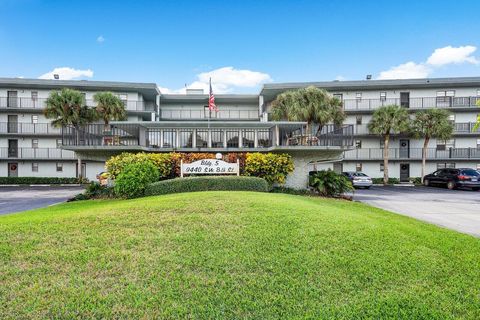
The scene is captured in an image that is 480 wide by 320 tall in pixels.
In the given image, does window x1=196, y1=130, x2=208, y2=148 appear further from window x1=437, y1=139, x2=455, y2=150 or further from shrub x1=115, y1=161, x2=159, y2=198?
window x1=437, y1=139, x2=455, y2=150

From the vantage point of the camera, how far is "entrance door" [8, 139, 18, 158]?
2966 cm

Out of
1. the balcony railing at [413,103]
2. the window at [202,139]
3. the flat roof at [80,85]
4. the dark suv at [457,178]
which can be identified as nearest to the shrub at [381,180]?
the dark suv at [457,178]

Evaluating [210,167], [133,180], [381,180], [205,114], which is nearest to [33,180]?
[205,114]

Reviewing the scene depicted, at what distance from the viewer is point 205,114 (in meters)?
33.6

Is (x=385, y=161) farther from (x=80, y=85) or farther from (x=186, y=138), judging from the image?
(x=80, y=85)

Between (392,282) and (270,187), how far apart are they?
11.4 meters

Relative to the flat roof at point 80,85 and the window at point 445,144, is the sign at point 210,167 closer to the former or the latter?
the flat roof at point 80,85

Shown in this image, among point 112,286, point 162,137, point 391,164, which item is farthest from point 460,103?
point 112,286

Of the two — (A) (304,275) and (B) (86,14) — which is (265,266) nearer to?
(A) (304,275)

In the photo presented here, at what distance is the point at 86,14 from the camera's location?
18781 millimetres

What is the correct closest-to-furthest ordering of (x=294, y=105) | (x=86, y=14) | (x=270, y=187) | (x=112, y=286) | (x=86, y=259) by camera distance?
(x=112, y=286) < (x=86, y=259) < (x=270, y=187) < (x=86, y=14) < (x=294, y=105)

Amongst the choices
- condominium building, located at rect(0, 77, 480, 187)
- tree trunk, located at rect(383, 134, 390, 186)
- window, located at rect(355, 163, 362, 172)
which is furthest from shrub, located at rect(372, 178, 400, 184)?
window, located at rect(355, 163, 362, 172)

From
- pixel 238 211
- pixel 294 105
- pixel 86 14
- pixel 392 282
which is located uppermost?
pixel 86 14

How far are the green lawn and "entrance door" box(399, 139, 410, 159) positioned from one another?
27.6 meters
